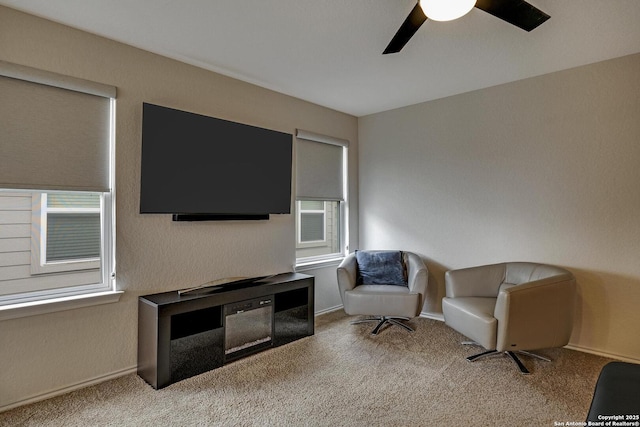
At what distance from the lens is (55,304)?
239 cm

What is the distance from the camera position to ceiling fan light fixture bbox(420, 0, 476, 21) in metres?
1.59

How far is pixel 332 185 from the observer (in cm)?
453

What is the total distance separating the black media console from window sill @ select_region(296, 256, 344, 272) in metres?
0.49

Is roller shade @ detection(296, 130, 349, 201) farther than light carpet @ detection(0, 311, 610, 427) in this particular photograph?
Yes

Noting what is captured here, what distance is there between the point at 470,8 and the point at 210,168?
225 centimetres

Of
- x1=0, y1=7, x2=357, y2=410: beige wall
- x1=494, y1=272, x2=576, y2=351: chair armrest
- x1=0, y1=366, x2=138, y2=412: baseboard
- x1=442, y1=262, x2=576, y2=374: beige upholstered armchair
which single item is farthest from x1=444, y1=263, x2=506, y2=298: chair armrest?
x1=0, y1=366, x2=138, y2=412: baseboard

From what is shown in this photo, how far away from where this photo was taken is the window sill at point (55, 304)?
224cm

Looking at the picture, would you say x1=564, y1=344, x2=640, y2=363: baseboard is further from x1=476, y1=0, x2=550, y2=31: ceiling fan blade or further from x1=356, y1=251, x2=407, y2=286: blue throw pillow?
x1=476, y1=0, x2=550, y2=31: ceiling fan blade

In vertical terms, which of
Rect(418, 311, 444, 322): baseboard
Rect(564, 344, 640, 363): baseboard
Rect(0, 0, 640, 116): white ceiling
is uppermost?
Rect(0, 0, 640, 116): white ceiling

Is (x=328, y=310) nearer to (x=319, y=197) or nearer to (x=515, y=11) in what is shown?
(x=319, y=197)

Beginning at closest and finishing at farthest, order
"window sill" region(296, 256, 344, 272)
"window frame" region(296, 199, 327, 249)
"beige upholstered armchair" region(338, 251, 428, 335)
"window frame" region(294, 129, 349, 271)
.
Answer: "beige upholstered armchair" region(338, 251, 428, 335) < "window sill" region(296, 256, 344, 272) < "window frame" region(296, 199, 327, 249) < "window frame" region(294, 129, 349, 271)

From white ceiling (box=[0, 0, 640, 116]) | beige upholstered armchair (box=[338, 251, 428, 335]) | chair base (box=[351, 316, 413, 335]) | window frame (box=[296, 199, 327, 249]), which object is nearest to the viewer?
white ceiling (box=[0, 0, 640, 116])

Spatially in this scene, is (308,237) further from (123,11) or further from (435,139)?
(123,11)

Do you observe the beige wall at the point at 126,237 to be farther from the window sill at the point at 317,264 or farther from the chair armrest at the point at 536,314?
the chair armrest at the point at 536,314
